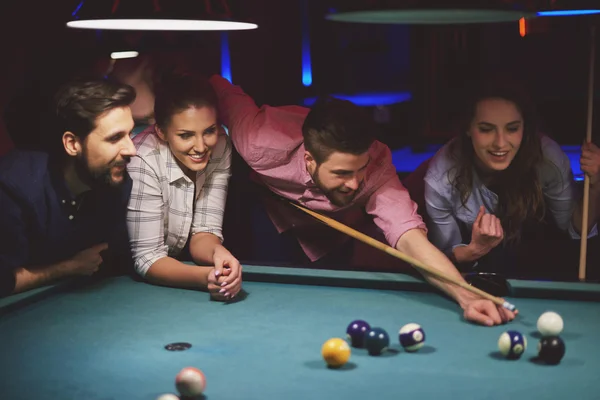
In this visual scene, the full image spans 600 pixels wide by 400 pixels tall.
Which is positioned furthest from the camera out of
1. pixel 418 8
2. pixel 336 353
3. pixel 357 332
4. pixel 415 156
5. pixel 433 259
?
pixel 415 156

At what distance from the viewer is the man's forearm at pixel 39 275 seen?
9.37 feet

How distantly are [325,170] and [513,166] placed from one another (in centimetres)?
78

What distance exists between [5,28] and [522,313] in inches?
115

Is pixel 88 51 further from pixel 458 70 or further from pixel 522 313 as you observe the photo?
pixel 458 70

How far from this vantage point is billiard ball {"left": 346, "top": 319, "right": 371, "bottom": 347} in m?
2.36

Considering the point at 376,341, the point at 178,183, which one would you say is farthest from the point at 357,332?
the point at 178,183

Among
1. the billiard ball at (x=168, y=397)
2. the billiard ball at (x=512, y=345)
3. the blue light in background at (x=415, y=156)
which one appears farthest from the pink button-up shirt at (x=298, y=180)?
the blue light in background at (x=415, y=156)

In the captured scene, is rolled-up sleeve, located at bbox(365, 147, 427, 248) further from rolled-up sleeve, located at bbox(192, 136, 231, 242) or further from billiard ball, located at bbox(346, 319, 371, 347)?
billiard ball, located at bbox(346, 319, 371, 347)

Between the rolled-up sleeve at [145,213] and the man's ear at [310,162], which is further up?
the man's ear at [310,162]

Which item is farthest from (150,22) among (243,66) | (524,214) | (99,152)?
(243,66)

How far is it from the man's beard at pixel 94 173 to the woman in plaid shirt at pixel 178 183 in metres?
0.18

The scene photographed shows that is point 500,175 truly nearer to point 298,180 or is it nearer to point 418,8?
point 298,180

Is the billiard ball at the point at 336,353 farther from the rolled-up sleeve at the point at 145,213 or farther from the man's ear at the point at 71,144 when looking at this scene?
the man's ear at the point at 71,144

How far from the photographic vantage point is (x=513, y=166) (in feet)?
11.3
